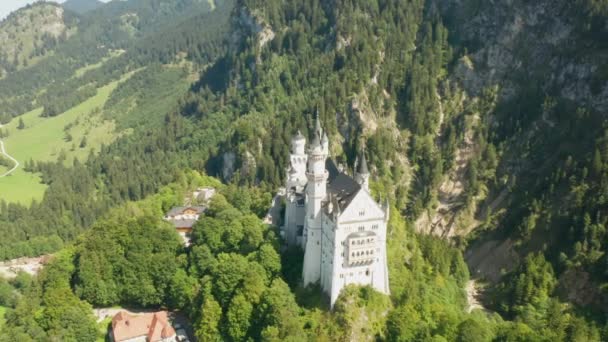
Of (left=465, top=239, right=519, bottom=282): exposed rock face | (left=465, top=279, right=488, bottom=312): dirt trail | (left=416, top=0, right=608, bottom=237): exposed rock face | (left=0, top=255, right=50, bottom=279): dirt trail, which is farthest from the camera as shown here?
(left=416, top=0, right=608, bottom=237): exposed rock face

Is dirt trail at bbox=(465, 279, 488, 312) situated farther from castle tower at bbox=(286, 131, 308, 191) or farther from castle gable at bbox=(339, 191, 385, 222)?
castle tower at bbox=(286, 131, 308, 191)

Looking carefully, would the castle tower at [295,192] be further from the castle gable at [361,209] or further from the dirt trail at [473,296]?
the dirt trail at [473,296]

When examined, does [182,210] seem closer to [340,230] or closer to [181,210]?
[181,210]

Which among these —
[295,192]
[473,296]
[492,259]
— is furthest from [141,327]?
[492,259]

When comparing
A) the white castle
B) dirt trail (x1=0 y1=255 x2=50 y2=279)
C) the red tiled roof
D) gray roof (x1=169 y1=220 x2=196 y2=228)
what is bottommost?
dirt trail (x1=0 y1=255 x2=50 y2=279)

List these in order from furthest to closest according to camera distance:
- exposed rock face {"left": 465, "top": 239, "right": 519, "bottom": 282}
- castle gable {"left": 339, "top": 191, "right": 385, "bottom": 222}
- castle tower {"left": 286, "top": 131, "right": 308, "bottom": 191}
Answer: exposed rock face {"left": 465, "top": 239, "right": 519, "bottom": 282} → castle tower {"left": 286, "top": 131, "right": 308, "bottom": 191} → castle gable {"left": 339, "top": 191, "right": 385, "bottom": 222}

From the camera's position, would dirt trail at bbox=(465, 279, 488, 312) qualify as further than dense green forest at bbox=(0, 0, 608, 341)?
Yes

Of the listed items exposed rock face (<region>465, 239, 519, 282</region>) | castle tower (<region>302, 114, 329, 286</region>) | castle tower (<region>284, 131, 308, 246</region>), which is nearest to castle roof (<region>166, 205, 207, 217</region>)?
castle tower (<region>284, 131, 308, 246</region>)
